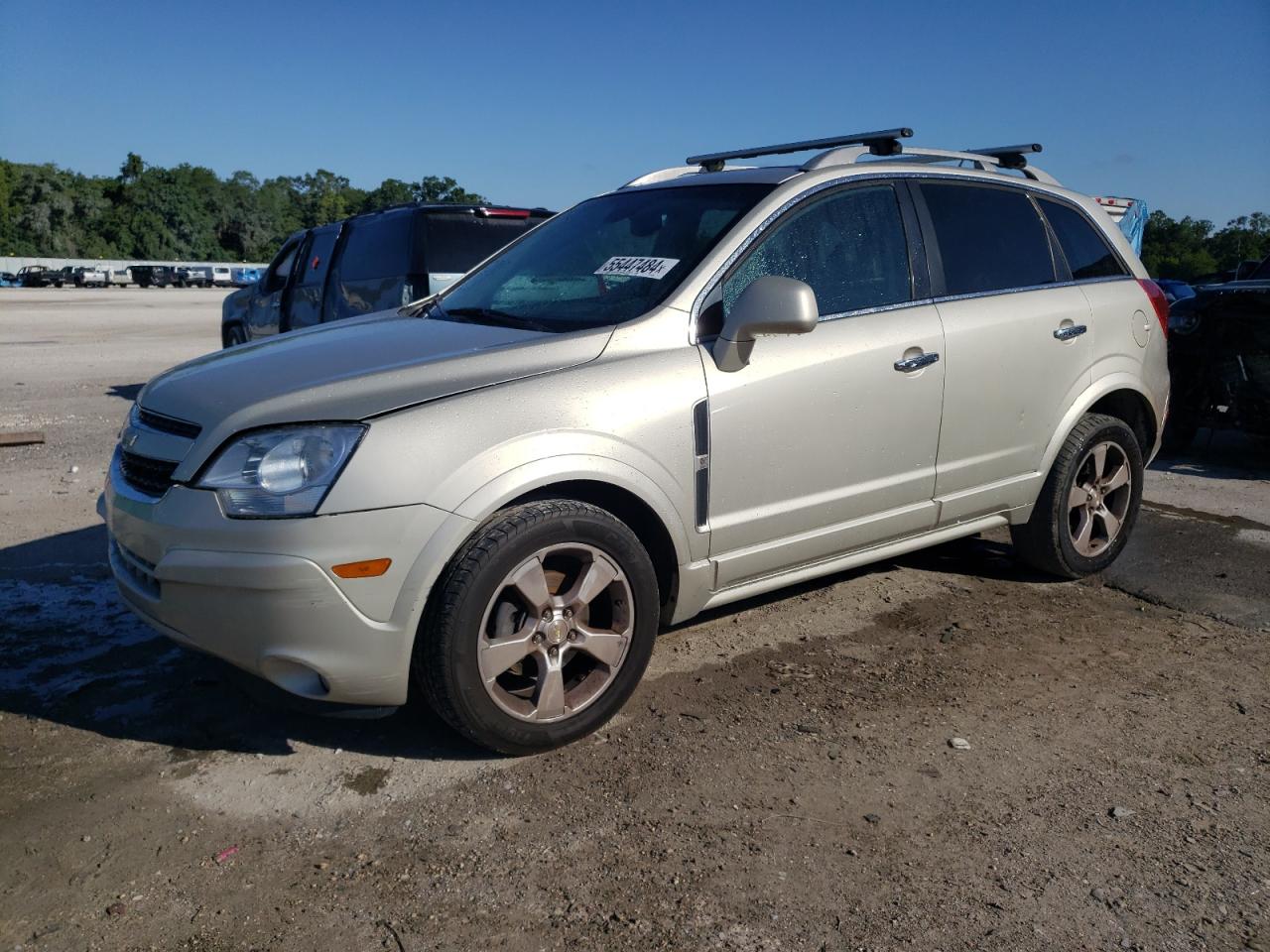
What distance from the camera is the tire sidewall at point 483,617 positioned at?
3.04 metres

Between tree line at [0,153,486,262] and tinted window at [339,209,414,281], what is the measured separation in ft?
274

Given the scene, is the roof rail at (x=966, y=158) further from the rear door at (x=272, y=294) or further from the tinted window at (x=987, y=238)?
the rear door at (x=272, y=294)

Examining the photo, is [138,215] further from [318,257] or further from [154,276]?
[318,257]

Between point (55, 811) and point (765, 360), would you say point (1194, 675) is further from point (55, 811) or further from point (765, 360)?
point (55, 811)

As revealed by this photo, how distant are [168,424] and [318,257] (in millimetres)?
7086

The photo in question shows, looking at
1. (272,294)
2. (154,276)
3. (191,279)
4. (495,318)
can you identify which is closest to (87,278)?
(154,276)

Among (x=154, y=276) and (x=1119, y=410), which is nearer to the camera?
(x=1119, y=410)

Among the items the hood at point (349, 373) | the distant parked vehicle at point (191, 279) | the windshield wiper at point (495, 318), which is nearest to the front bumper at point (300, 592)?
the hood at point (349, 373)

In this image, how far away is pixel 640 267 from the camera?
12.6 feet

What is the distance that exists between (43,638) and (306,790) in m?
1.80

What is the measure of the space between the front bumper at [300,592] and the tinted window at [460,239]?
17.6 ft

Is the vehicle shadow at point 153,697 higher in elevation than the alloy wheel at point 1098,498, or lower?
lower

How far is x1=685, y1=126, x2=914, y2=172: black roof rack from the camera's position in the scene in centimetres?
437

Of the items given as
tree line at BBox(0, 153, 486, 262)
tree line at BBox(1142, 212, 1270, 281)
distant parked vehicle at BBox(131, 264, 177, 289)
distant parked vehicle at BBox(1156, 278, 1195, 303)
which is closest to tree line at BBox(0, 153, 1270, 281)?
tree line at BBox(0, 153, 486, 262)
